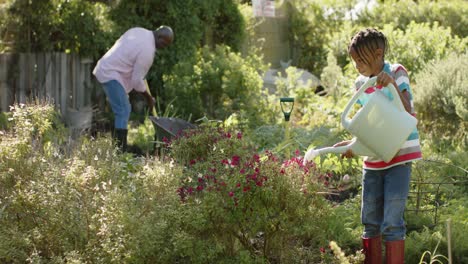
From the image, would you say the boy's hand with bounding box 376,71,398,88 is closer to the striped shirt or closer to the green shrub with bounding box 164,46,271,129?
the striped shirt

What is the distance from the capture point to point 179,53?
1055 centimetres

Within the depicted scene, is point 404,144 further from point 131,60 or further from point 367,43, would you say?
point 131,60

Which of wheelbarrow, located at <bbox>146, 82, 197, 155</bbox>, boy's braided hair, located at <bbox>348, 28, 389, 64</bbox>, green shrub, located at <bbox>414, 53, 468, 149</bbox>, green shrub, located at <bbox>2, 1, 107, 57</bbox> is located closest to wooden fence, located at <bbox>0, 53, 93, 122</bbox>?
green shrub, located at <bbox>2, 1, 107, 57</bbox>

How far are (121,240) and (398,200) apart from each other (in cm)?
138

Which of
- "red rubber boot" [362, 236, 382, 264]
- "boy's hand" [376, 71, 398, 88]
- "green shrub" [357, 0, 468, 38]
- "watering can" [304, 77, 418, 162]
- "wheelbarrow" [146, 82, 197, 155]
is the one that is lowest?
"red rubber boot" [362, 236, 382, 264]

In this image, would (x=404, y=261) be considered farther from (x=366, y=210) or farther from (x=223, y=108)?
(x=223, y=108)

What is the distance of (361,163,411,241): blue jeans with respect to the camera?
158 inches

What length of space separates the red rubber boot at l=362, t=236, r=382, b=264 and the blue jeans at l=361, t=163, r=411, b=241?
56 mm

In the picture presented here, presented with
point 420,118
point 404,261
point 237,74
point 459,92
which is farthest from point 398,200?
point 237,74

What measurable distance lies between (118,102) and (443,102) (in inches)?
131

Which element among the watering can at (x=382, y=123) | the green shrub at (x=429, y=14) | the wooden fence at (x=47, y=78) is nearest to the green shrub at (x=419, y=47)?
the green shrub at (x=429, y=14)

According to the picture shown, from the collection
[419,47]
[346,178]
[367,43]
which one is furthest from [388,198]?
[419,47]

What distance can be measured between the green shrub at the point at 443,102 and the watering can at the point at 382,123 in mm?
4000

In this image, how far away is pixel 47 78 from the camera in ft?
33.8
